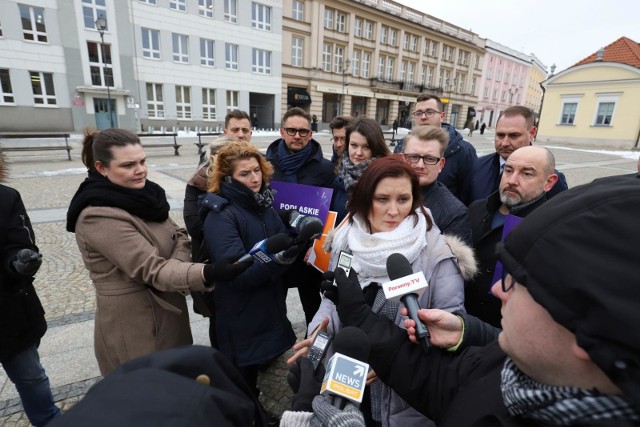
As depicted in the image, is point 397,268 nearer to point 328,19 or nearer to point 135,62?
point 135,62

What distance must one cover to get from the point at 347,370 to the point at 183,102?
28.0 meters

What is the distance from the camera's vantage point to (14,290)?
6.37 ft

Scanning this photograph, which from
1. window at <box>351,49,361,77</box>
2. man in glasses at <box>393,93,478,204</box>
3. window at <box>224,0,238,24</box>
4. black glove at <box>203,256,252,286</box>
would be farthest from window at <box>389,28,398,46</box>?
black glove at <box>203,256,252,286</box>

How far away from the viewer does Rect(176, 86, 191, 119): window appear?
25.1m

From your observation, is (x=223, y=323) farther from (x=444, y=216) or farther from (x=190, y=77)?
(x=190, y=77)

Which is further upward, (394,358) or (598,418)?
(598,418)

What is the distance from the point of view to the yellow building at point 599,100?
76.5ft

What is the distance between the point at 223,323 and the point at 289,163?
1.51 metres

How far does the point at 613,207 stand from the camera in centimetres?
57

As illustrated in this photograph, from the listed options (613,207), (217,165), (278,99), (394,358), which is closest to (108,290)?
(217,165)

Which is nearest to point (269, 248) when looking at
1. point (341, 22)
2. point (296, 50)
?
point (296, 50)

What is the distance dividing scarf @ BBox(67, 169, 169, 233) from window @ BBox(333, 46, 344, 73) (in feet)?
111

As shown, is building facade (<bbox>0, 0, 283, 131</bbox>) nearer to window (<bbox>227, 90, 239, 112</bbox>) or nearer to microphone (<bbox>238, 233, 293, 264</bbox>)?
window (<bbox>227, 90, 239, 112</bbox>)

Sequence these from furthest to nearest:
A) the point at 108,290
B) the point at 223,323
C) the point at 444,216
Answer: the point at 223,323 → the point at 444,216 → the point at 108,290
